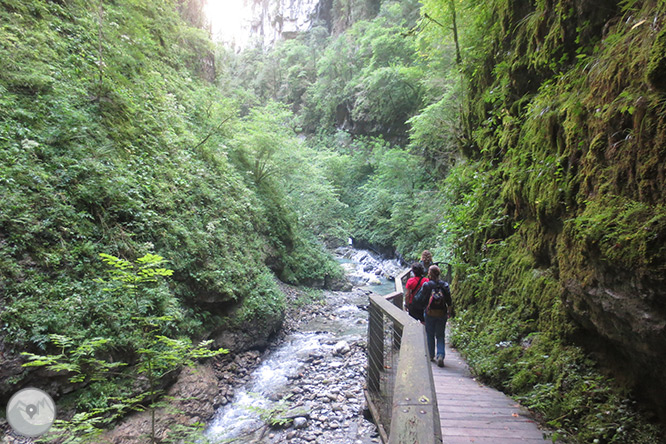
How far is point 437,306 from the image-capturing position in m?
4.60

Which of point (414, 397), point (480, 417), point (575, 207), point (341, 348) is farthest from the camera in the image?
point (341, 348)

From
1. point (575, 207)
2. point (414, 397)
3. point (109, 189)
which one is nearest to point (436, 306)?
point (575, 207)

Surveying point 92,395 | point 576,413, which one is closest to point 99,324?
point 92,395

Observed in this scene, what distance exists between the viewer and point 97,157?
571 centimetres

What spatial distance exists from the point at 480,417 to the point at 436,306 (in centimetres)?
178

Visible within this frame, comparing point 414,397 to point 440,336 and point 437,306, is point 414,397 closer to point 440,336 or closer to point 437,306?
point 437,306

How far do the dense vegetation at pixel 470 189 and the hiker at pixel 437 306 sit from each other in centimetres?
62

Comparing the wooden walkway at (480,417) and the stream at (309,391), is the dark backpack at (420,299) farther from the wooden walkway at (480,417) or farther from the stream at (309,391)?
the stream at (309,391)

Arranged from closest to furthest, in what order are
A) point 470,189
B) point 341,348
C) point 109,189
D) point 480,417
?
point 480,417, point 109,189, point 470,189, point 341,348

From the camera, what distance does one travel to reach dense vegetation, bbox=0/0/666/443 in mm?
2480

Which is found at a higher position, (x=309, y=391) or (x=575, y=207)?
(x=575, y=207)

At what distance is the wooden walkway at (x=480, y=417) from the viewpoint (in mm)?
2594

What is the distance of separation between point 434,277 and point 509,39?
485cm

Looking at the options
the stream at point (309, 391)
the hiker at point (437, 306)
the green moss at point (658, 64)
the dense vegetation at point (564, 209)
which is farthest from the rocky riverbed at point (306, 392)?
the green moss at point (658, 64)
